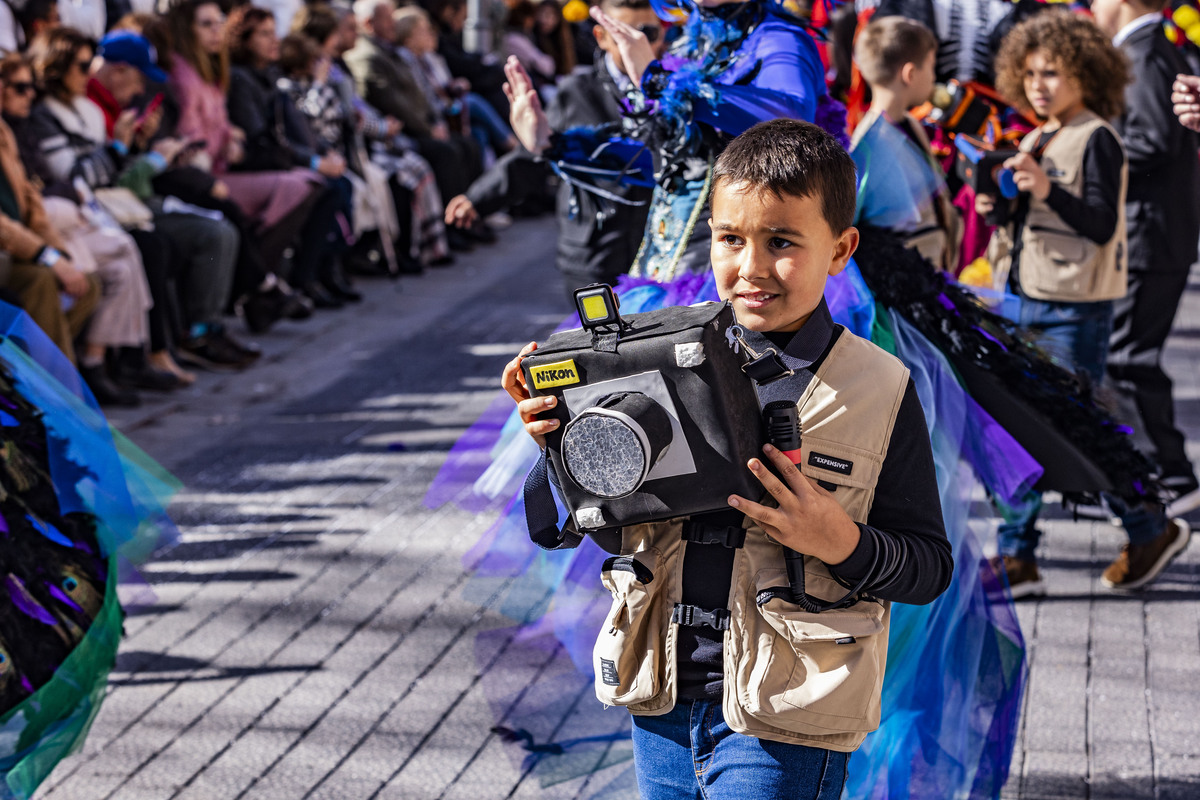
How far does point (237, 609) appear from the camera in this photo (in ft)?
14.8

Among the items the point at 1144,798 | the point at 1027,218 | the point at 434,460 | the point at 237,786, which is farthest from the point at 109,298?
the point at 1144,798

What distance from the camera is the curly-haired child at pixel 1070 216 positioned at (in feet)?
14.9

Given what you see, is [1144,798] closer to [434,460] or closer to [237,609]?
[237,609]

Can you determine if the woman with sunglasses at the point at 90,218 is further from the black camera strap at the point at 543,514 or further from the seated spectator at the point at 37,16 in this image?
the black camera strap at the point at 543,514

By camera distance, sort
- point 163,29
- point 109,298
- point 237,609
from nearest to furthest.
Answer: point 237,609, point 109,298, point 163,29

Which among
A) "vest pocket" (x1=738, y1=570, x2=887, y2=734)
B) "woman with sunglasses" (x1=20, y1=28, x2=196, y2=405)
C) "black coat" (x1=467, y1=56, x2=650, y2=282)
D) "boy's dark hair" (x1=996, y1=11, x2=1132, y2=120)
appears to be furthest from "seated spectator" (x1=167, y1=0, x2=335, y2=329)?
"vest pocket" (x1=738, y1=570, x2=887, y2=734)

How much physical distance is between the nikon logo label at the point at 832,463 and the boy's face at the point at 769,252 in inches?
8.2

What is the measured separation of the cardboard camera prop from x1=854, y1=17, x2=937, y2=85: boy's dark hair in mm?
341

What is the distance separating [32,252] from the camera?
6.41 meters

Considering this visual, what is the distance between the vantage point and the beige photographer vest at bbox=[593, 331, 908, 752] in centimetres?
190

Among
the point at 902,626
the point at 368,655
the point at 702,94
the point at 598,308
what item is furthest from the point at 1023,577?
the point at 598,308

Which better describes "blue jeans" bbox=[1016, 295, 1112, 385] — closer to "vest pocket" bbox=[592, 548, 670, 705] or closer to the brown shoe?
the brown shoe

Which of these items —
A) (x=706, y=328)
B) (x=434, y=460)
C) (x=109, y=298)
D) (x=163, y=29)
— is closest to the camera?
(x=706, y=328)

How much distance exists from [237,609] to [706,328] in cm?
321
